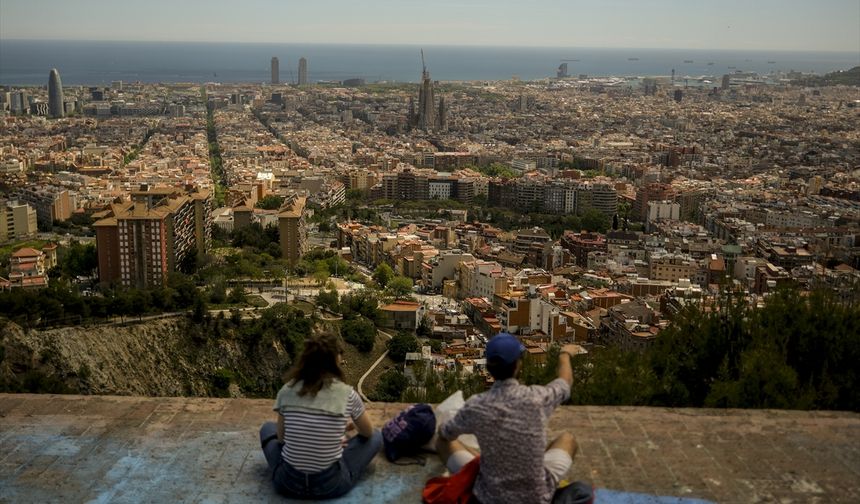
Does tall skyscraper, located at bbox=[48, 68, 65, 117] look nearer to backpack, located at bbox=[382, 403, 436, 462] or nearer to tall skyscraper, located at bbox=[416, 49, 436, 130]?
tall skyscraper, located at bbox=[416, 49, 436, 130]

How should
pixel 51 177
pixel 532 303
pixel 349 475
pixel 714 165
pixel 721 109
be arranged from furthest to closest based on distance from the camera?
pixel 721 109, pixel 714 165, pixel 51 177, pixel 532 303, pixel 349 475

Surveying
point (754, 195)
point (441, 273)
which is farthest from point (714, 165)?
point (441, 273)

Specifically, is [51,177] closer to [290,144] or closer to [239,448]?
[290,144]

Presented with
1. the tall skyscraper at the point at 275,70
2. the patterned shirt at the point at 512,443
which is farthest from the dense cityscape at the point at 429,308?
the tall skyscraper at the point at 275,70

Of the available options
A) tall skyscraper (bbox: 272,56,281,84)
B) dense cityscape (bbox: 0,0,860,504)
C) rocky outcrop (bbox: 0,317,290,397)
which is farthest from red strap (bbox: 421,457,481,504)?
tall skyscraper (bbox: 272,56,281,84)

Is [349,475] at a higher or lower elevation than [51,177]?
higher
